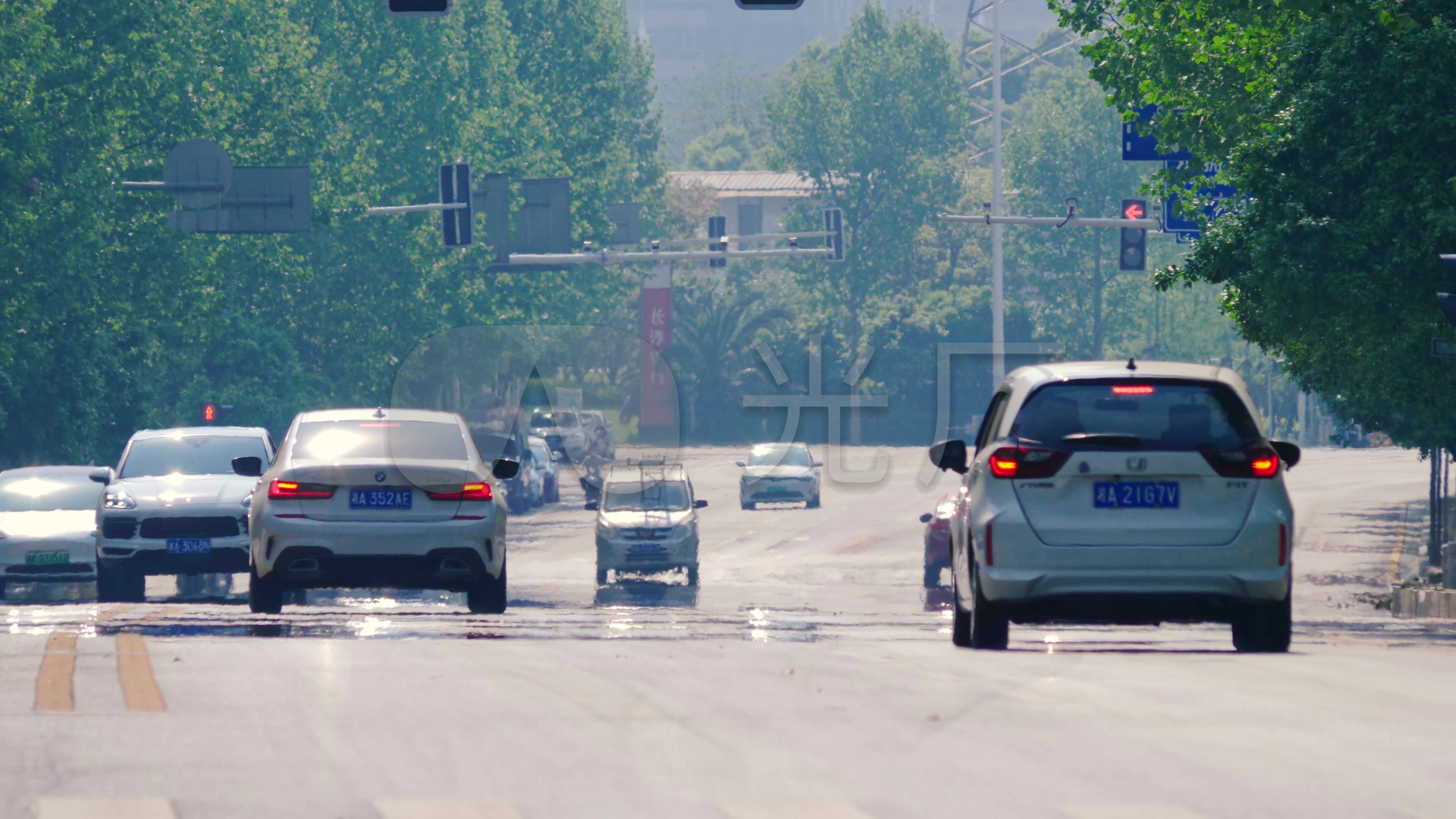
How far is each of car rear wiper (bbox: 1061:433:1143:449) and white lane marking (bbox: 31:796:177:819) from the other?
5.65 metres

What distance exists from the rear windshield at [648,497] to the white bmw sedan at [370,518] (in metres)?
19.4

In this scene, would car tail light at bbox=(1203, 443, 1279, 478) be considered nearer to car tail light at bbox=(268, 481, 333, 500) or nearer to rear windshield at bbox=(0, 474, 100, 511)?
car tail light at bbox=(268, 481, 333, 500)

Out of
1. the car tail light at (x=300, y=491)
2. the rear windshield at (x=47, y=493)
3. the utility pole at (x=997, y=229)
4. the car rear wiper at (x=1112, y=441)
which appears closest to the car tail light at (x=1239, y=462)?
the car rear wiper at (x=1112, y=441)

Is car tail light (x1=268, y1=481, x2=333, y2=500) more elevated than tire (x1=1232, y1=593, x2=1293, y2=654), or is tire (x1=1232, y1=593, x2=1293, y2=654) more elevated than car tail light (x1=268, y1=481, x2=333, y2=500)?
car tail light (x1=268, y1=481, x2=333, y2=500)

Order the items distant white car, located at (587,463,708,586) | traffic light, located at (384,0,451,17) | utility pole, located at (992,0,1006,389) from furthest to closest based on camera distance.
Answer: utility pole, located at (992,0,1006,389), distant white car, located at (587,463,708,586), traffic light, located at (384,0,451,17)

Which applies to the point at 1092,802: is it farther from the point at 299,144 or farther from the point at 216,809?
the point at 299,144

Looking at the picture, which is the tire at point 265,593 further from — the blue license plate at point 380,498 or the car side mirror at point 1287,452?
the car side mirror at point 1287,452

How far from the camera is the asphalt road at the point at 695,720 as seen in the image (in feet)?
24.8

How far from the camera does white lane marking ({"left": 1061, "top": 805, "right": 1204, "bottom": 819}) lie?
284 inches

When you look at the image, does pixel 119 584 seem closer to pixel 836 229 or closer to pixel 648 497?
pixel 648 497

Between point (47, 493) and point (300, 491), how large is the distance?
520 inches

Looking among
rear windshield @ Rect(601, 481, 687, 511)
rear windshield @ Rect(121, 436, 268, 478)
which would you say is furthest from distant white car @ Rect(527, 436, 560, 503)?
rear windshield @ Rect(121, 436, 268, 478)

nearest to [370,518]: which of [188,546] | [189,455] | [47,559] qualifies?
[188,546]

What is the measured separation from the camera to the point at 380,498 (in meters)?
14.3
